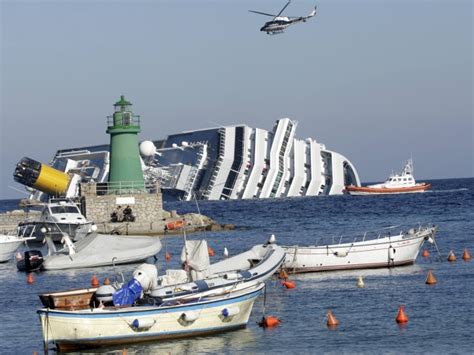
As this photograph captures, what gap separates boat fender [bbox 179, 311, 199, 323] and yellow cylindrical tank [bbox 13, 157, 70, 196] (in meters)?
53.3

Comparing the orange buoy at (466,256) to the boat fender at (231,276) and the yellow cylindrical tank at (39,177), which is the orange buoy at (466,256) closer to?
the boat fender at (231,276)

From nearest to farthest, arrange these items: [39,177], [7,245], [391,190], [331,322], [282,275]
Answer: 1. [331,322]
2. [282,275]
3. [7,245]
4. [39,177]
5. [391,190]

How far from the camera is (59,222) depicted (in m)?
54.7

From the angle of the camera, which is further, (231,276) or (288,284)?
(288,284)

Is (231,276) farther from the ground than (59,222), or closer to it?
closer to it

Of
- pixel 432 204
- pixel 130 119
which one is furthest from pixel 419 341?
pixel 432 204

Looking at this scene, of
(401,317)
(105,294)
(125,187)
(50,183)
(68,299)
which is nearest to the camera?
(105,294)

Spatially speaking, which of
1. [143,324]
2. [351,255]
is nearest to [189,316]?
[143,324]

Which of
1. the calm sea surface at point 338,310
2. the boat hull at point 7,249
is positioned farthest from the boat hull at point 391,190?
the boat hull at point 7,249

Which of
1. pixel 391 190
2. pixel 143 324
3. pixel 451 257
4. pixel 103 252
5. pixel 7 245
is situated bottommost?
pixel 143 324

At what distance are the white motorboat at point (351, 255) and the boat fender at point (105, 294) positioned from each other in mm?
13488

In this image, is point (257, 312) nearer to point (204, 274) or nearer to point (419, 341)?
point (204, 274)

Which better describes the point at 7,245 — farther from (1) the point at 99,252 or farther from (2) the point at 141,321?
(2) the point at 141,321

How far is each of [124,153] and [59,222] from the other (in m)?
7.33
